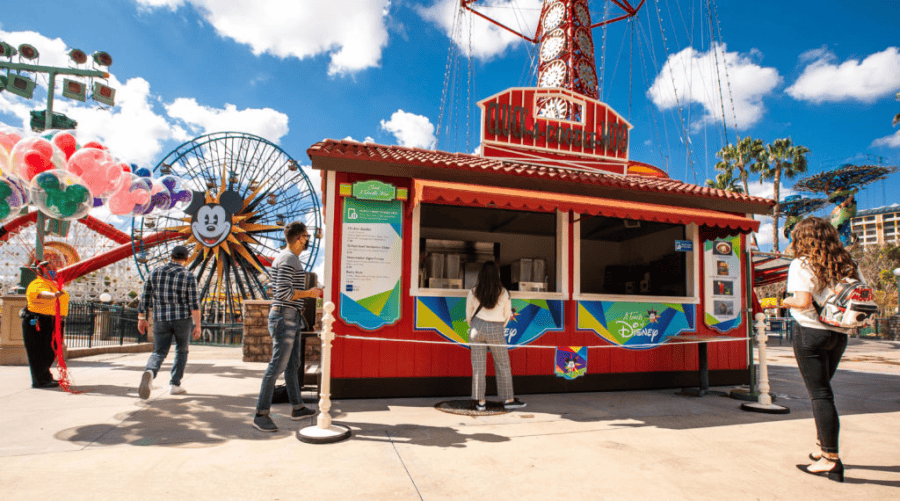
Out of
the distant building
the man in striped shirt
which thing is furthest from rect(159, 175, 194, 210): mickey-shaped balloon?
the distant building

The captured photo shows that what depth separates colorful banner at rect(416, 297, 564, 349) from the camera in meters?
5.96

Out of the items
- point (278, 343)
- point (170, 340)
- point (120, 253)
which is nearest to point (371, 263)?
point (278, 343)

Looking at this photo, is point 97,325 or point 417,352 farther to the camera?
point 97,325

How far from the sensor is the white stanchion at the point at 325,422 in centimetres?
378

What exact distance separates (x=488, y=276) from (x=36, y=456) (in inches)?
159

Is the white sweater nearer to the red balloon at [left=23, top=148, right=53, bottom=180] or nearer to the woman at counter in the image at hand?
the woman at counter

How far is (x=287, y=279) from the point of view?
168 inches

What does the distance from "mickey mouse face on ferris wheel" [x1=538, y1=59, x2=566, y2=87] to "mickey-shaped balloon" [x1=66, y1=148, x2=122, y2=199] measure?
1453cm

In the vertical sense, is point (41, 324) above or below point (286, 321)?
below

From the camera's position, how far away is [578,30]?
17.5 metres

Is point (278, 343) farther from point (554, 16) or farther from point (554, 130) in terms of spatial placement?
point (554, 16)

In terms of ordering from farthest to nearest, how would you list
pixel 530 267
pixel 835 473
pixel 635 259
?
pixel 635 259 → pixel 530 267 → pixel 835 473

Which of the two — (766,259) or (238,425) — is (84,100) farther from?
(766,259)

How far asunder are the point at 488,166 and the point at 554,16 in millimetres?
14469
